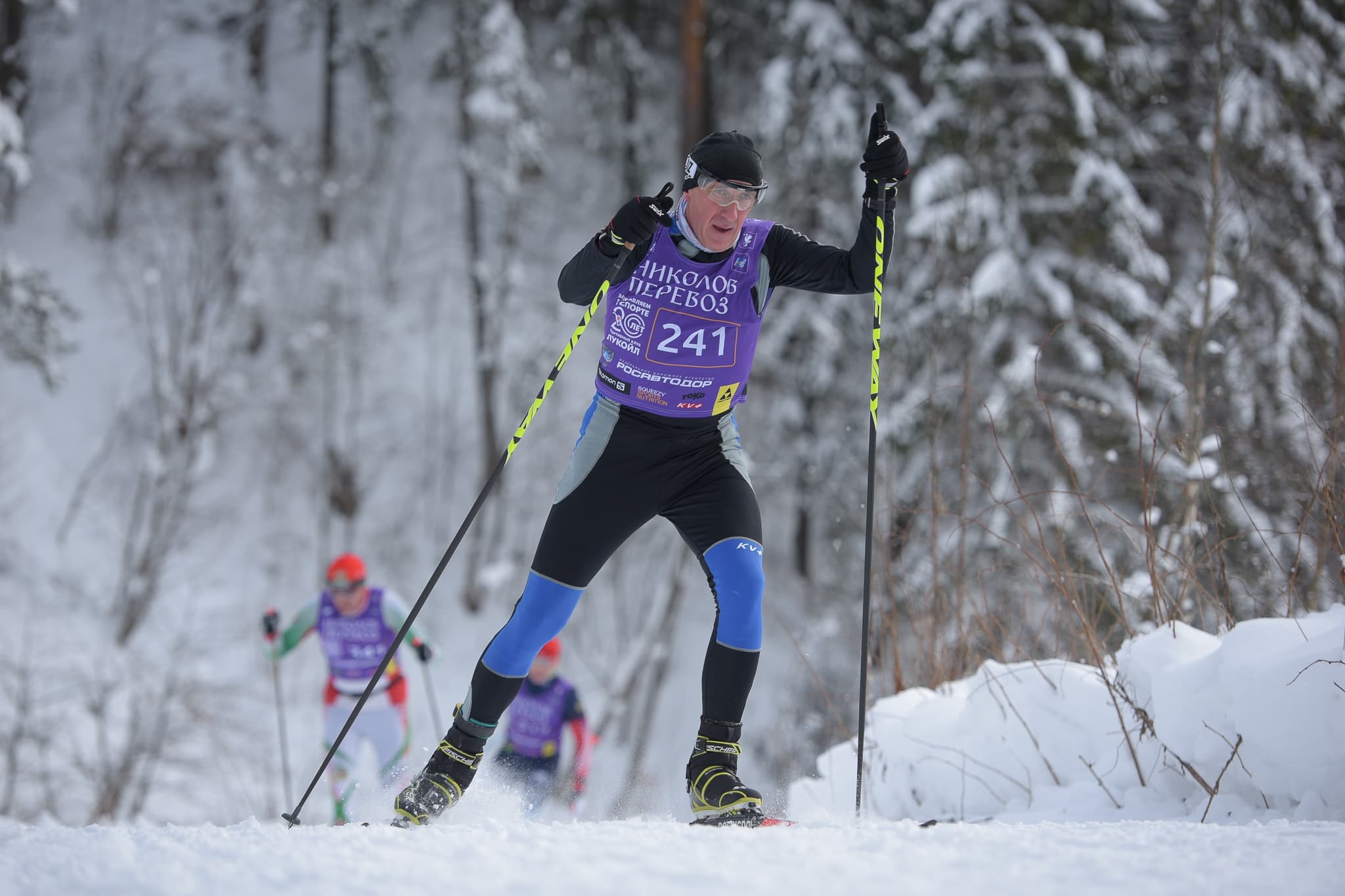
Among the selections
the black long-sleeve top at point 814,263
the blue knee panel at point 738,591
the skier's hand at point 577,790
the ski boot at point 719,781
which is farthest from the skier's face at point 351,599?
the blue knee panel at point 738,591

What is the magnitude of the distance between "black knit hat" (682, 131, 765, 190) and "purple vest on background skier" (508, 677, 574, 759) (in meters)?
4.82

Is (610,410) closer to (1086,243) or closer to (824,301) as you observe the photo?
(1086,243)

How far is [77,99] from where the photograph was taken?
1827 cm

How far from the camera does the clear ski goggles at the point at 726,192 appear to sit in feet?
9.67

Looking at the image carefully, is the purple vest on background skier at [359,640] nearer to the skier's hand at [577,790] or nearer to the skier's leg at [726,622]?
the skier's hand at [577,790]

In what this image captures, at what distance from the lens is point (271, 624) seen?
6.34 meters

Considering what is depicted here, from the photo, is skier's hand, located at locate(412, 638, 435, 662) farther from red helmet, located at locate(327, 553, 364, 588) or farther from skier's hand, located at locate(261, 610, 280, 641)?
skier's hand, located at locate(261, 610, 280, 641)

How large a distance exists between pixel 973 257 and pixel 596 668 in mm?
8335

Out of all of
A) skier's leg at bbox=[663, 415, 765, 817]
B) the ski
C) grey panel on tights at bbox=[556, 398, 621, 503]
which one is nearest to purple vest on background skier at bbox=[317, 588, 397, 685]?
grey panel on tights at bbox=[556, 398, 621, 503]

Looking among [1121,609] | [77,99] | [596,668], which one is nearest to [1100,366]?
[596,668]

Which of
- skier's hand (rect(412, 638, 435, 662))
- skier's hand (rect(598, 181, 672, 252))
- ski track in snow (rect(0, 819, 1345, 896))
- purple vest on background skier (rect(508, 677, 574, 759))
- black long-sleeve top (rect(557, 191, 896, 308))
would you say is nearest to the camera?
ski track in snow (rect(0, 819, 1345, 896))

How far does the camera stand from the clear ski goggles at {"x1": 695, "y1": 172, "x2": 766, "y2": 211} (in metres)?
2.95

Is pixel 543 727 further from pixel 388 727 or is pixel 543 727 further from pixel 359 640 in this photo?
pixel 359 640

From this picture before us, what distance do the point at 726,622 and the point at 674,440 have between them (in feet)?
1.92
